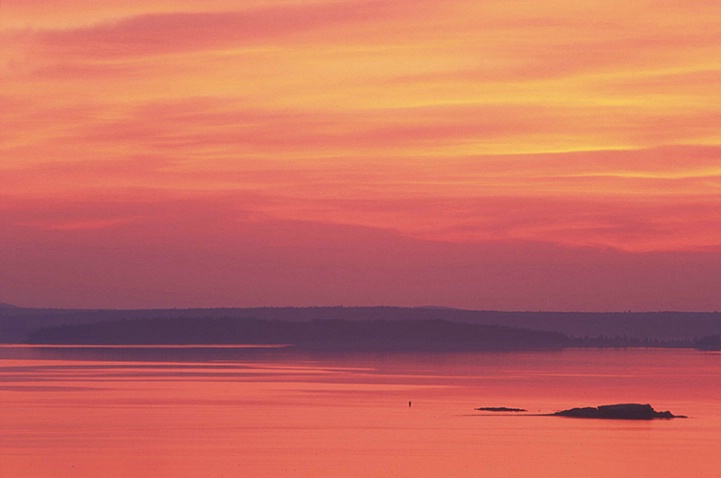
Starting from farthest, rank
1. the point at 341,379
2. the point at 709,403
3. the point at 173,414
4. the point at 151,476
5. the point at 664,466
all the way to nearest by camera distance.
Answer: the point at 341,379 → the point at 709,403 → the point at 173,414 → the point at 664,466 → the point at 151,476

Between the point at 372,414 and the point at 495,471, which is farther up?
the point at 372,414

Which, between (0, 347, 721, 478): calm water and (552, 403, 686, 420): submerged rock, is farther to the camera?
(552, 403, 686, 420): submerged rock

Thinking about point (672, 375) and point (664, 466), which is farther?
point (672, 375)

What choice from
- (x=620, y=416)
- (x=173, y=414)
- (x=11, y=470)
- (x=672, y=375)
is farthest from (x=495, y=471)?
(x=672, y=375)

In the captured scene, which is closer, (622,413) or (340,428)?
(340,428)

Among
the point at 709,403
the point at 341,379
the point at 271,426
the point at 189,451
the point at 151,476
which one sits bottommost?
the point at 151,476

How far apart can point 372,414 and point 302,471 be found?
2101 cm

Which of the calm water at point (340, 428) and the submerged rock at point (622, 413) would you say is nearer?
the calm water at point (340, 428)

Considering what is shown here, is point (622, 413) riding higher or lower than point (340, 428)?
higher

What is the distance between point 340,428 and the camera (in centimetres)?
A: 5916

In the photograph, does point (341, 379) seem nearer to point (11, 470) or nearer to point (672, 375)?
point (672, 375)

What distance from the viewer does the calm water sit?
46.5 meters

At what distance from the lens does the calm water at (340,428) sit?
46.5 metres

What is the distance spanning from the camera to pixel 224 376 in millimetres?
102375
